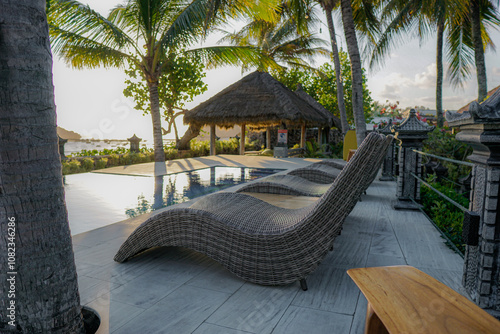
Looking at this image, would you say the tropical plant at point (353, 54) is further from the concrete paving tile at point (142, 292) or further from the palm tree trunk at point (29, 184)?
the palm tree trunk at point (29, 184)

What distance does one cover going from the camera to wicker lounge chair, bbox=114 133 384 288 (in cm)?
179

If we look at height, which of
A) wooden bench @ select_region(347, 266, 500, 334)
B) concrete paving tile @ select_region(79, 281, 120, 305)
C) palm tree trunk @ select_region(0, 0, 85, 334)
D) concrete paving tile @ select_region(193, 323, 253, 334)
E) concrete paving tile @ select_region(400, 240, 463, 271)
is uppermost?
palm tree trunk @ select_region(0, 0, 85, 334)

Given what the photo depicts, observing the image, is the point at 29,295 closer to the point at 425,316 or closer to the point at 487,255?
the point at 425,316

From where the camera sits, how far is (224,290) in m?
1.92

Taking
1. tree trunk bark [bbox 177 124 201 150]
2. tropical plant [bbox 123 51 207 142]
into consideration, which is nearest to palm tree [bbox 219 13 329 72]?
tropical plant [bbox 123 51 207 142]

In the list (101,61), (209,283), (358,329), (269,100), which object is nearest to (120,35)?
(101,61)

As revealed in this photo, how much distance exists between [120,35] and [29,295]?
31.5ft

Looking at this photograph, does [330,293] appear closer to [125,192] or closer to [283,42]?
[125,192]

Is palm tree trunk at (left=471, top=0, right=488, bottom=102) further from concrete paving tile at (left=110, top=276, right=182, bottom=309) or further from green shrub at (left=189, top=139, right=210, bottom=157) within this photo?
green shrub at (left=189, top=139, right=210, bottom=157)


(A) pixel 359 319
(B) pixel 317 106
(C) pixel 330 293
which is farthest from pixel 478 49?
(A) pixel 359 319

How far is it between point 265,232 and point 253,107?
11774mm

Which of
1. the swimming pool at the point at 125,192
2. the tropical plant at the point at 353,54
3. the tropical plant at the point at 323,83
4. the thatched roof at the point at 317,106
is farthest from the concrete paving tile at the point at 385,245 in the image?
the tropical plant at the point at 323,83

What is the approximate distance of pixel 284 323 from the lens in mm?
1584

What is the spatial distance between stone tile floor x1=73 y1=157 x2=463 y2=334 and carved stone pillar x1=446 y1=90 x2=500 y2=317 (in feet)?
1.20
